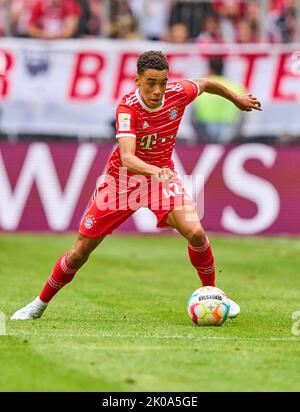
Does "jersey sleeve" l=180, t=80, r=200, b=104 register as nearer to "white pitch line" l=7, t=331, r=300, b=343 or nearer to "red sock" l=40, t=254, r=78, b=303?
"red sock" l=40, t=254, r=78, b=303

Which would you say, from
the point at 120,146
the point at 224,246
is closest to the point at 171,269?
the point at 224,246

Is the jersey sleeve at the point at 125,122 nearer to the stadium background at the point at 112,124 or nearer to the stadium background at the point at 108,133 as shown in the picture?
the stadium background at the point at 112,124

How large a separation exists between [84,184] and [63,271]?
31.7 ft

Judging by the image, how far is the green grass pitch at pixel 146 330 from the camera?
852 centimetres

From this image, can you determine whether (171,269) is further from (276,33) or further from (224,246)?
(276,33)

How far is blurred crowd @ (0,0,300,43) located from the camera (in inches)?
858

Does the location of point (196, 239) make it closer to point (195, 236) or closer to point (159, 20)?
point (195, 236)

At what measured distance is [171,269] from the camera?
→ 16.7 m

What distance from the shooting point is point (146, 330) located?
10.7 metres

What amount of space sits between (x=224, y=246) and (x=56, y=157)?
3.63 meters

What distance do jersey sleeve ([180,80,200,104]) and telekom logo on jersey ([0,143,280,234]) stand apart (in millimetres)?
9187

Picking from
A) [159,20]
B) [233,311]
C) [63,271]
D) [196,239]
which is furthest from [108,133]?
[196,239]

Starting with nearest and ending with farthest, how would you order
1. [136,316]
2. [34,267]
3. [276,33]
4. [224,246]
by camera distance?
1. [136,316]
2. [34,267]
3. [224,246]
4. [276,33]
